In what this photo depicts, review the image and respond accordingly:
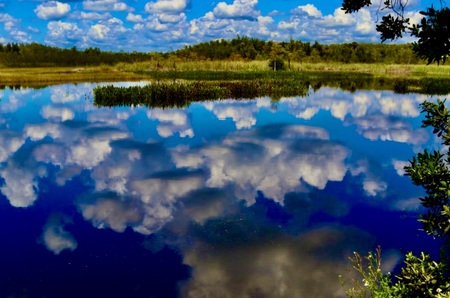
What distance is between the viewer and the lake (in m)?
9.07

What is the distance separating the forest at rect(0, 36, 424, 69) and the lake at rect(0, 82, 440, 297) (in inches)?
3214

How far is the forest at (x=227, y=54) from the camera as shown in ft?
356

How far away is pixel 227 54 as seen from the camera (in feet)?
401

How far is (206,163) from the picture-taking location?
1820 centimetres

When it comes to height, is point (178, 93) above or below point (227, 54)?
below

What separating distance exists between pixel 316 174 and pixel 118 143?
1068 centimetres

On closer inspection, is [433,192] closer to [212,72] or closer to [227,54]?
[212,72]

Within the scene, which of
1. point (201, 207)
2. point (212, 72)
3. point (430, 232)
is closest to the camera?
point (430, 232)

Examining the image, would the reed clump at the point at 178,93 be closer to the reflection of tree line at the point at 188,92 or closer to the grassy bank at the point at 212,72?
the reflection of tree line at the point at 188,92

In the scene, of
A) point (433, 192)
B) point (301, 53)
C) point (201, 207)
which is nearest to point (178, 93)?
point (201, 207)

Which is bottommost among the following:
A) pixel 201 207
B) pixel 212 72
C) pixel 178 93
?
pixel 201 207

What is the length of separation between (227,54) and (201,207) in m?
113

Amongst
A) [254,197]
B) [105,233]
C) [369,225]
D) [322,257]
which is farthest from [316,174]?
[105,233]

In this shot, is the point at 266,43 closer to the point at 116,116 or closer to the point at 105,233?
the point at 116,116
